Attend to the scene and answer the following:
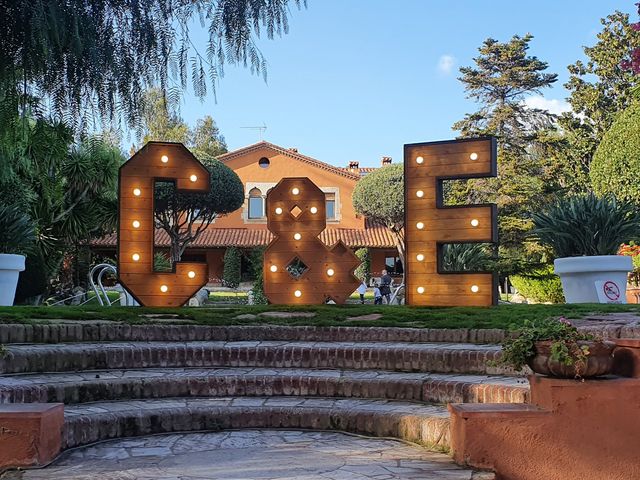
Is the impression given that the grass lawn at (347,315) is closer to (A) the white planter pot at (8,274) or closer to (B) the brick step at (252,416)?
(B) the brick step at (252,416)

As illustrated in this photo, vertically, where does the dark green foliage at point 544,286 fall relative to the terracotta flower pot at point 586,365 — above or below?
above

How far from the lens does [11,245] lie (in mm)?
9445

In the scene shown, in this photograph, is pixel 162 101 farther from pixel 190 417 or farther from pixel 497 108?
pixel 497 108

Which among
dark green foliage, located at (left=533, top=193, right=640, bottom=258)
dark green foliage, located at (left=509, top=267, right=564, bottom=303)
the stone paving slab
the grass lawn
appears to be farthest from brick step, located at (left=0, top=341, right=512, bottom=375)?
dark green foliage, located at (left=509, top=267, right=564, bottom=303)

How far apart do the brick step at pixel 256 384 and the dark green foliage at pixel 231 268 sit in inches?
1043

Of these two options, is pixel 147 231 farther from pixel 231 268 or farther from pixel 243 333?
pixel 231 268

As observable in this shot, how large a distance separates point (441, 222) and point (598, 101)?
102 ft

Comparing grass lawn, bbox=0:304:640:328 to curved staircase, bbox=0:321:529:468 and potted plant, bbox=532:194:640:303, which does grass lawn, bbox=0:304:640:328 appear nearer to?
curved staircase, bbox=0:321:529:468

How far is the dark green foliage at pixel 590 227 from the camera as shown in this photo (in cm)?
846

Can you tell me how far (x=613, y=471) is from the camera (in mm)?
3664

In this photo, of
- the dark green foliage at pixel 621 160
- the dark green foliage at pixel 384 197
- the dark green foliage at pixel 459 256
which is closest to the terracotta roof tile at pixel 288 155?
the dark green foliage at pixel 384 197

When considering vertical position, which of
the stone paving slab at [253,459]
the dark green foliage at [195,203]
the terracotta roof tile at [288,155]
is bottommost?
the stone paving slab at [253,459]

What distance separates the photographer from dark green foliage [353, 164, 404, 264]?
31141 mm

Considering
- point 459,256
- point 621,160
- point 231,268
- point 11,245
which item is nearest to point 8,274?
point 11,245
